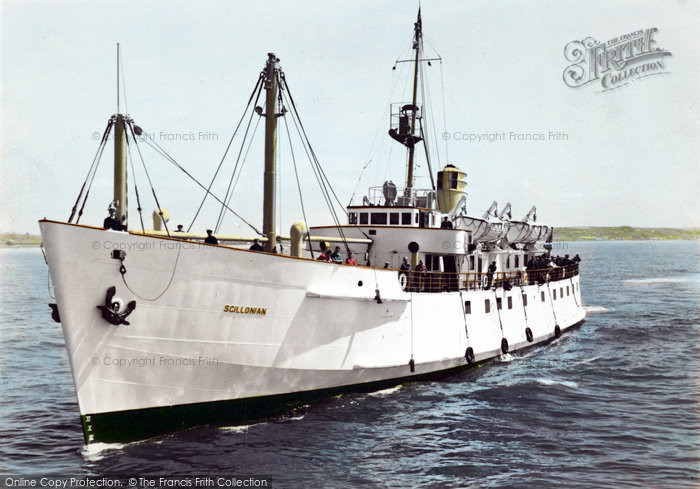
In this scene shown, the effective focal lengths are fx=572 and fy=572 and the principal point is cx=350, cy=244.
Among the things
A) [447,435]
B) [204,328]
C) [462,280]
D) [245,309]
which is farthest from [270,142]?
[462,280]

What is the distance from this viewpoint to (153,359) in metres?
14.1

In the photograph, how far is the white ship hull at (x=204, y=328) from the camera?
13.5 meters

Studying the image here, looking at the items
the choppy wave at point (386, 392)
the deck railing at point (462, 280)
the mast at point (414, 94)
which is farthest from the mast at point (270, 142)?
the mast at point (414, 94)

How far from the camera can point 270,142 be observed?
17.0 meters

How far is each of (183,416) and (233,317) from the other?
2854 mm

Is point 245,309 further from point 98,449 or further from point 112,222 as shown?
point 98,449

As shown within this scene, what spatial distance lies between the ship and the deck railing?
0.38 ft

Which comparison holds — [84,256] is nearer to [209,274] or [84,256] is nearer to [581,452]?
[209,274]

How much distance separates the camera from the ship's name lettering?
14.9m

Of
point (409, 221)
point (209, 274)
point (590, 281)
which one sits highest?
point (409, 221)

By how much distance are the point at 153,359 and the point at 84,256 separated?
3.00 metres

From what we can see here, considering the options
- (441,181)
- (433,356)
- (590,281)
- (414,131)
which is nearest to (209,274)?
(433,356)

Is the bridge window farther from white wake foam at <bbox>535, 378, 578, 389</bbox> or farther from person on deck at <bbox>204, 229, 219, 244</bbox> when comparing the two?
person on deck at <bbox>204, 229, 219, 244</bbox>

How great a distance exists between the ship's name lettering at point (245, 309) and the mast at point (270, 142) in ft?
8.14
